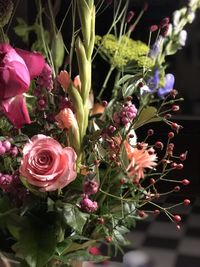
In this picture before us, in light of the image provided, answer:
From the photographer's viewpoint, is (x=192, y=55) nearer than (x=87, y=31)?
No

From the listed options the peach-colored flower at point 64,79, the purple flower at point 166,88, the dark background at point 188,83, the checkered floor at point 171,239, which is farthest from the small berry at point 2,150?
the dark background at point 188,83

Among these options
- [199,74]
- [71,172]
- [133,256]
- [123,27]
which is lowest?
[199,74]

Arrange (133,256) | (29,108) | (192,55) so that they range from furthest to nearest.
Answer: (192,55) < (133,256) < (29,108)

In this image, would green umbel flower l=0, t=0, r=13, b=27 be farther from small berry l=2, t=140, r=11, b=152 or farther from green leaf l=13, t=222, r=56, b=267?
green leaf l=13, t=222, r=56, b=267

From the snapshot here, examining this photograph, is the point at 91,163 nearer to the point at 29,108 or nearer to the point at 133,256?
the point at 29,108

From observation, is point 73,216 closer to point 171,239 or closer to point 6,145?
point 6,145

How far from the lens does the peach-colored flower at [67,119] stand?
0.66 metres

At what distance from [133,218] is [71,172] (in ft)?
0.52

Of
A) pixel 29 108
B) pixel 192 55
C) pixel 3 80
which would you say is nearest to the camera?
pixel 3 80

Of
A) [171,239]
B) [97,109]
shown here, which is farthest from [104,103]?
[171,239]

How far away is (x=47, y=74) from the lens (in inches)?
26.9

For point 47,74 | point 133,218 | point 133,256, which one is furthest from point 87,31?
Answer: point 133,256

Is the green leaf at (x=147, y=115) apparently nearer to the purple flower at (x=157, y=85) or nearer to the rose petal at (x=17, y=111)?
the purple flower at (x=157, y=85)

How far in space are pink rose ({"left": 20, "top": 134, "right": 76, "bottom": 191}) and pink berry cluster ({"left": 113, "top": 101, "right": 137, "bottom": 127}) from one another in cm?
7
